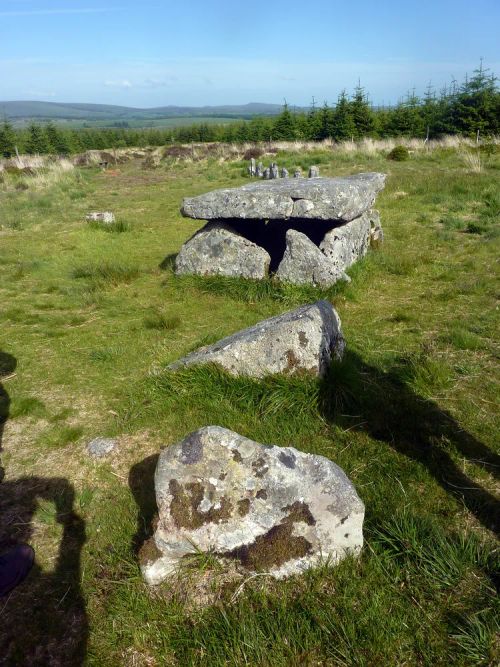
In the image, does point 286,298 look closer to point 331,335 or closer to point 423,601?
point 331,335

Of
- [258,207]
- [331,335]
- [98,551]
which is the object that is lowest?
[98,551]

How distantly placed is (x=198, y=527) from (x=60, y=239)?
39.5ft

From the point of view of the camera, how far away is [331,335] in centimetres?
573

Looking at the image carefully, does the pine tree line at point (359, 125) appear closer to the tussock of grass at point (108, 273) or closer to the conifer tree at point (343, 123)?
the conifer tree at point (343, 123)

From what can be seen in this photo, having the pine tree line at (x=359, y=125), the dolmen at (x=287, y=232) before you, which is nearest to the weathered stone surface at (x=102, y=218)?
the dolmen at (x=287, y=232)

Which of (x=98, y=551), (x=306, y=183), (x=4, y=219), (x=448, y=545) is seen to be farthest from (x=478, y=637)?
(x=4, y=219)

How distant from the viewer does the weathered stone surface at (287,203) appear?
8945mm

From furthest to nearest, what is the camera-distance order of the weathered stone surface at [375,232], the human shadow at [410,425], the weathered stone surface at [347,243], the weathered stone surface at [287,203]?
1. the weathered stone surface at [375,232]
2. the weathered stone surface at [347,243]
3. the weathered stone surface at [287,203]
4. the human shadow at [410,425]

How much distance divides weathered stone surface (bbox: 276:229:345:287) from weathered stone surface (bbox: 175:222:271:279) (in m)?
0.55

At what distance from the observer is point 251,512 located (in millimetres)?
3285

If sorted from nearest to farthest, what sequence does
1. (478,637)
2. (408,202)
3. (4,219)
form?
1. (478,637)
2. (408,202)
3. (4,219)

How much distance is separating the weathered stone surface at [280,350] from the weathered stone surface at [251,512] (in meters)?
2.02

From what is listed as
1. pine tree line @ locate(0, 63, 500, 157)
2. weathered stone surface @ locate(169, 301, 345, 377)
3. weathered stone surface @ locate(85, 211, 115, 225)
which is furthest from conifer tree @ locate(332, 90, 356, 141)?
weathered stone surface @ locate(169, 301, 345, 377)

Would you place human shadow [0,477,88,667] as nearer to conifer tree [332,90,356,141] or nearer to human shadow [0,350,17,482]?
human shadow [0,350,17,482]
